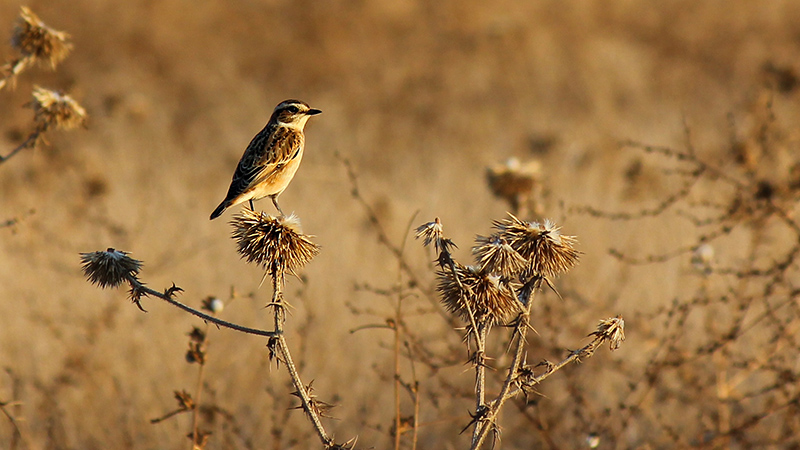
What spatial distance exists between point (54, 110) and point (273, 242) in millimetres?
1922

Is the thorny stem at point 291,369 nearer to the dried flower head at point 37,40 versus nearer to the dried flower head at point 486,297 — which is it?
the dried flower head at point 486,297

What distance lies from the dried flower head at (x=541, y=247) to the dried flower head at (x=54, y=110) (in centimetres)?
251

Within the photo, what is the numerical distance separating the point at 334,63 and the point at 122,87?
5.31 m

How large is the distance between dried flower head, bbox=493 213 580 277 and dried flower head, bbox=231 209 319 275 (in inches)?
29.1

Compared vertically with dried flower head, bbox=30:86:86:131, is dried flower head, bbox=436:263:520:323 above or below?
below

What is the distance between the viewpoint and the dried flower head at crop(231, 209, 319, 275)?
9.36 ft

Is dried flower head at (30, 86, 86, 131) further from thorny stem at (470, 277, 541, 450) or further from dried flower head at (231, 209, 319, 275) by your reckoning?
thorny stem at (470, 277, 541, 450)

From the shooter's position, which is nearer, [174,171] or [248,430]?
[248,430]

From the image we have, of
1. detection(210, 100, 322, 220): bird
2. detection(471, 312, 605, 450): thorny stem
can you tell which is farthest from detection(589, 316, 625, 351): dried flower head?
detection(210, 100, 322, 220): bird

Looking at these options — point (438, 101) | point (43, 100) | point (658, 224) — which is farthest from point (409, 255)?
point (438, 101)

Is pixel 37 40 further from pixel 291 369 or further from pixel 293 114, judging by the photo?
pixel 291 369

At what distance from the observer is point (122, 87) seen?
1856cm

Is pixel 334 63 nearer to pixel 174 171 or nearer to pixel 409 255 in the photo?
pixel 174 171

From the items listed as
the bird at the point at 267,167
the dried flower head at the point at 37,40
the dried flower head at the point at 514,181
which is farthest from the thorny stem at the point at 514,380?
the dried flower head at the point at 514,181
